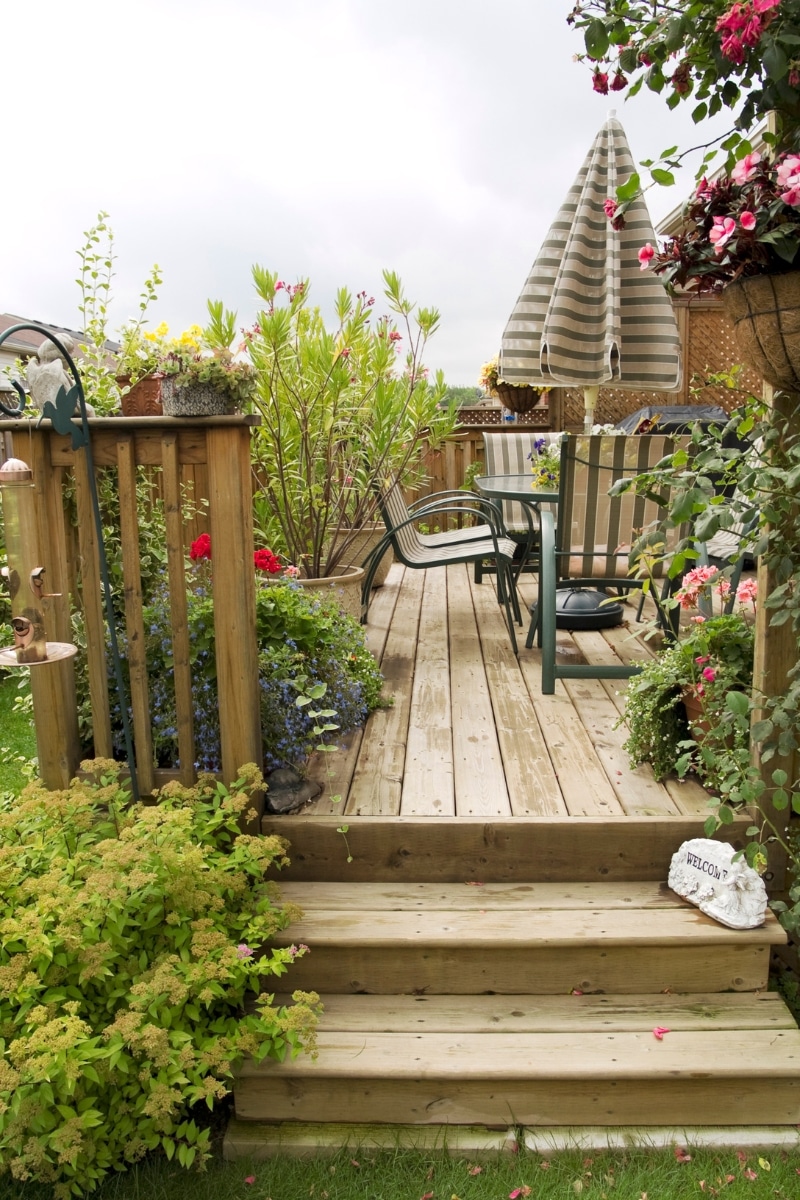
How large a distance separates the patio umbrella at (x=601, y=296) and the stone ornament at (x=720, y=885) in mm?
2304

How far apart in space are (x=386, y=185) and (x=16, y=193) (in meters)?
1.48

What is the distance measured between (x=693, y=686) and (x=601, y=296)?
2119 mm

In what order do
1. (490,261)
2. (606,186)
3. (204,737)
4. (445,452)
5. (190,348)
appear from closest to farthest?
(190,348) → (204,737) → (606,186) → (490,261) → (445,452)

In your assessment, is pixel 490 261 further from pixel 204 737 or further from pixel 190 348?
pixel 204 737

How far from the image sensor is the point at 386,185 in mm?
3533

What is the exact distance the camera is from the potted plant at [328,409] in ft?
13.2

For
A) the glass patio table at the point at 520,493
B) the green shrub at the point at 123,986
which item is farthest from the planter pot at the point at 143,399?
the green shrub at the point at 123,986

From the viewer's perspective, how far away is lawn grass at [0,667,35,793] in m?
3.48

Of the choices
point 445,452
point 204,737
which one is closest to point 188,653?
point 204,737

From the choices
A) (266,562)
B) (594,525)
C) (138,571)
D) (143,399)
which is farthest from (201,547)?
(594,525)

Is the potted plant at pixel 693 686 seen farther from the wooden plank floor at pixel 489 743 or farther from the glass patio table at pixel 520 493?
the glass patio table at pixel 520 493

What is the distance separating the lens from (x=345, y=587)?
13.4 feet

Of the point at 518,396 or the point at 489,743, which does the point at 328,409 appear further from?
the point at 518,396

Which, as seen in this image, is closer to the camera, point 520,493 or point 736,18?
point 736,18
